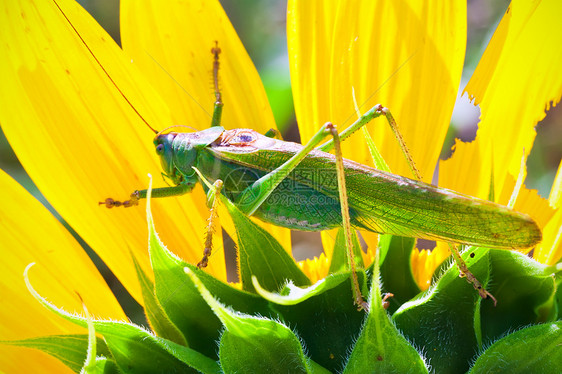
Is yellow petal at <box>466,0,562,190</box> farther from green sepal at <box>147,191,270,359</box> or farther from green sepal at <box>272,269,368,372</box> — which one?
green sepal at <box>147,191,270,359</box>

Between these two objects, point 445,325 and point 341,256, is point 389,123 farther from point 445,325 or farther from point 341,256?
point 445,325

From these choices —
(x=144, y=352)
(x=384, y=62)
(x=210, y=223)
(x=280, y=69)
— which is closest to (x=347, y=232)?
(x=144, y=352)

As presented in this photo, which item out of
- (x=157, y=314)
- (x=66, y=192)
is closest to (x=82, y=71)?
(x=66, y=192)

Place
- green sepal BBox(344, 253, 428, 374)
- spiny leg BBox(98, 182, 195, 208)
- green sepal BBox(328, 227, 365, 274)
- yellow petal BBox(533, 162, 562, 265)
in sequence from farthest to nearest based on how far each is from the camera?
spiny leg BBox(98, 182, 195, 208)
yellow petal BBox(533, 162, 562, 265)
green sepal BBox(328, 227, 365, 274)
green sepal BBox(344, 253, 428, 374)

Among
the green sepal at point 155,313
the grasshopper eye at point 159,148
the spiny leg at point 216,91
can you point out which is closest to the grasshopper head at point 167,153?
the grasshopper eye at point 159,148

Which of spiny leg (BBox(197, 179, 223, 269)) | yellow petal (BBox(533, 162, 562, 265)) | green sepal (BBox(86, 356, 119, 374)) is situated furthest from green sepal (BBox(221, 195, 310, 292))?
yellow petal (BBox(533, 162, 562, 265))

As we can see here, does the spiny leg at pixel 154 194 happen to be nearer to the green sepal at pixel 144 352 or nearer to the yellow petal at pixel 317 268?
the yellow petal at pixel 317 268
